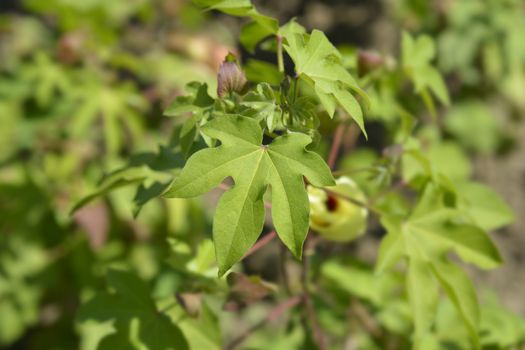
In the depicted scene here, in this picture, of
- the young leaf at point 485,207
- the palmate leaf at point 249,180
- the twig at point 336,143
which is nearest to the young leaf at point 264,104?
the palmate leaf at point 249,180

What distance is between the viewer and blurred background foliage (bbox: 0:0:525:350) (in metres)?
1.68

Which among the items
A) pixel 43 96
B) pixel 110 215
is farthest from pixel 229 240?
pixel 43 96

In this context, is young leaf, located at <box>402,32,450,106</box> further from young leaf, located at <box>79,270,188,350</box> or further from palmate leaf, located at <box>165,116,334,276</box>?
young leaf, located at <box>79,270,188,350</box>

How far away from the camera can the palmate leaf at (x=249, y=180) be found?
0.85 m

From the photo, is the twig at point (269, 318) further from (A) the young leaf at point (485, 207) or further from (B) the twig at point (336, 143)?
(A) the young leaf at point (485, 207)

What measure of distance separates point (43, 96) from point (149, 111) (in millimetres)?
373

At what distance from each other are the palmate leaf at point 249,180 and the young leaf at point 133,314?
1.21 feet

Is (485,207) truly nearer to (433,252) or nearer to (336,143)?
(433,252)

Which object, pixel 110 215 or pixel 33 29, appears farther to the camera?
pixel 33 29

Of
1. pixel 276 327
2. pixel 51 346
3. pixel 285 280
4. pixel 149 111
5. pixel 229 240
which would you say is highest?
pixel 229 240

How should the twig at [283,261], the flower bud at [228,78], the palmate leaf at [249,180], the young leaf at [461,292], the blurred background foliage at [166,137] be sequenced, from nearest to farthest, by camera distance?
1. the palmate leaf at [249,180]
2. the flower bud at [228,78]
3. the young leaf at [461,292]
4. the twig at [283,261]
5. the blurred background foliage at [166,137]

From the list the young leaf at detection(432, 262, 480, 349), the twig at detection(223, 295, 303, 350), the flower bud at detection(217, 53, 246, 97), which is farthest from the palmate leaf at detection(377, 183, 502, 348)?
the flower bud at detection(217, 53, 246, 97)

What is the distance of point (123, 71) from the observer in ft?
9.41

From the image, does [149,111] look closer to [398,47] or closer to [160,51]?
[160,51]
